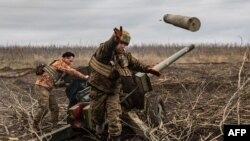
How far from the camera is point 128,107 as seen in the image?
→ 9.27 m

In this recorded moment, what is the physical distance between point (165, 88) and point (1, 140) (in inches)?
262

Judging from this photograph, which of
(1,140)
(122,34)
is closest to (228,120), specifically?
(122,34)

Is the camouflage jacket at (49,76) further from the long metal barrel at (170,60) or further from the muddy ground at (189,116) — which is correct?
the long metal barrel at (170,60)

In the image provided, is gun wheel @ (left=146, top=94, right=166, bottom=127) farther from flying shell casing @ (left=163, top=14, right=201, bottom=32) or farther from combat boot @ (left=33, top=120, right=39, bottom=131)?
combat boot @ (left=33, top=120, right=39, bottom=131)

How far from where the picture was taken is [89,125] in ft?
29.1

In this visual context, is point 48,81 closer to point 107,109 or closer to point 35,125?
point 35,125

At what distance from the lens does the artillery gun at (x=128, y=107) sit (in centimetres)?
884

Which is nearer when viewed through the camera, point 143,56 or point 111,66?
point 111,66

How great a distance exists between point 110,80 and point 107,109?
0.45 metres

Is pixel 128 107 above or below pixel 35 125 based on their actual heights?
above

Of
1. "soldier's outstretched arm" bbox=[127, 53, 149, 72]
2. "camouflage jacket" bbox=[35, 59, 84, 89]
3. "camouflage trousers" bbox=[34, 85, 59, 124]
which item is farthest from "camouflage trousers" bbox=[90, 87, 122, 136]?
"camouflage trousers" bbox=[34, 85, 59, 124]

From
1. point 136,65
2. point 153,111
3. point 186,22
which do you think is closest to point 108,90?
point 136,65

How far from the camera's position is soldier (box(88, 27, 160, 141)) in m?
8.30

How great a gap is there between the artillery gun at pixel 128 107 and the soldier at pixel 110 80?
0.17 m
